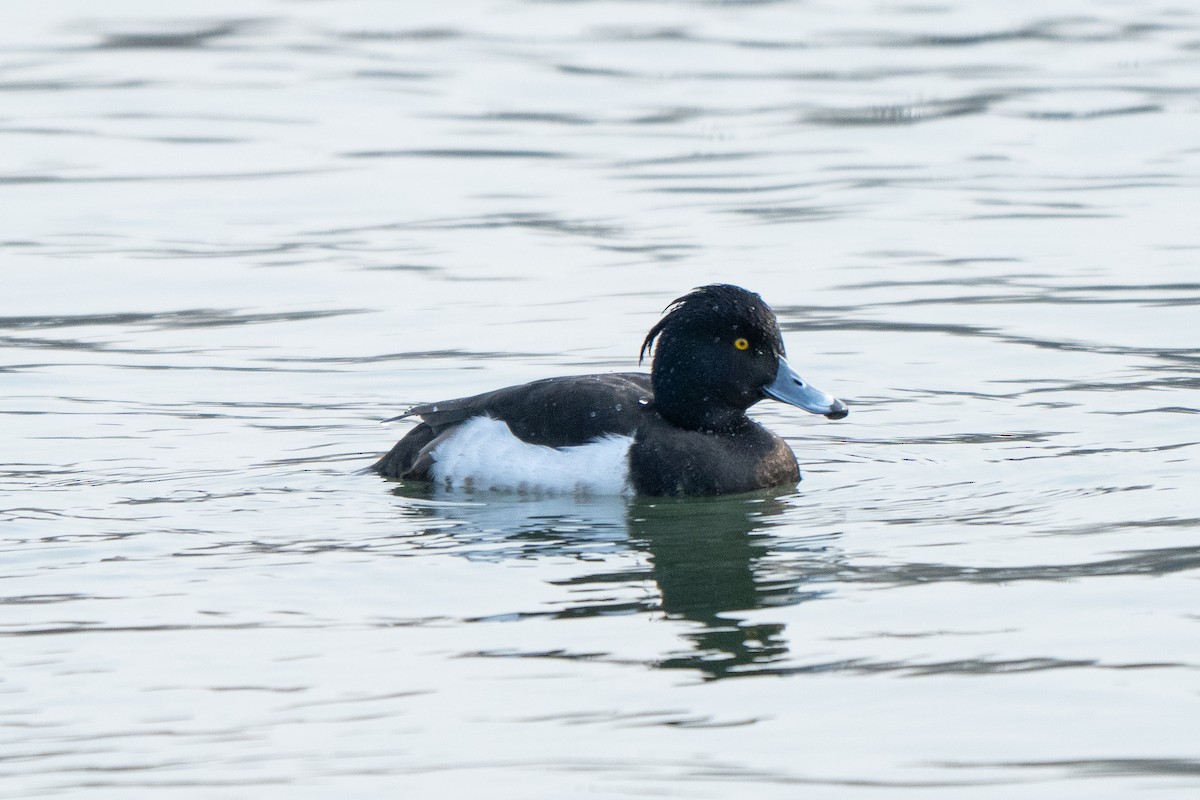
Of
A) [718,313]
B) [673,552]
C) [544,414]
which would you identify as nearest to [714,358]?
[718,313]

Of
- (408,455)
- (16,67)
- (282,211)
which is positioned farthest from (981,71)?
(408,455)

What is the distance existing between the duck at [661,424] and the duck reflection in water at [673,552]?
11cm

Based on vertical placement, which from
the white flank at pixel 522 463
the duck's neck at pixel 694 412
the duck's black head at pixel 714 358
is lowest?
the white flank at pixel 522 463

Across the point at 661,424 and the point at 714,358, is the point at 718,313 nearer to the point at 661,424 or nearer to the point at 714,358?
the point at 714,358

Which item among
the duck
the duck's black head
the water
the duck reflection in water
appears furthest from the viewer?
the duck's black head

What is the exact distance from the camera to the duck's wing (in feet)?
29.7

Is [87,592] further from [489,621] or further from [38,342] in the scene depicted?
[38,342]

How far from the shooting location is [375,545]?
26.6 ft

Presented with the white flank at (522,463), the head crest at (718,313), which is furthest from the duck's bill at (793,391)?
the white flank at (522,463)

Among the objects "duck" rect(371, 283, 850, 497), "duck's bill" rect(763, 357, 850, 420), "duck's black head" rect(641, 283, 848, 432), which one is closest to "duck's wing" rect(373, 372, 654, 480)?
"duck" rect(371, 283, 850, 497)

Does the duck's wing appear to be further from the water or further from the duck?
the water

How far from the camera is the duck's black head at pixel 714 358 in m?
9.16

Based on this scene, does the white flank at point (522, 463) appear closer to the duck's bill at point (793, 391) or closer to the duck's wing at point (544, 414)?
the duck's wing at point (544, 414)

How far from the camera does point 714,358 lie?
917 centimetres
